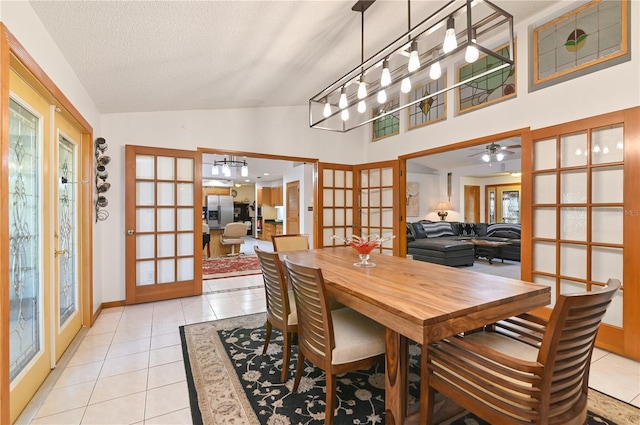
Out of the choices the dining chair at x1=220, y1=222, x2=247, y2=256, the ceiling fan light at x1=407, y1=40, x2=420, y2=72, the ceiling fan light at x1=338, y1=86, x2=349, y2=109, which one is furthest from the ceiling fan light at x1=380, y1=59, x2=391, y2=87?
the dining chair at x1=220, y1=222, x2=247, y2=256

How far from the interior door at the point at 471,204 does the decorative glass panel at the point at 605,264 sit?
6.88 metres

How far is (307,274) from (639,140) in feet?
8.91

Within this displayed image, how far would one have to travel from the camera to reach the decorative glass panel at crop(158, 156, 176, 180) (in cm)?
379

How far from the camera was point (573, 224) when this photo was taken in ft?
8.82

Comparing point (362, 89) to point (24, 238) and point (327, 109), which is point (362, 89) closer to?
point (327, 109)

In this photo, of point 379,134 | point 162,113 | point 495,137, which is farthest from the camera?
point 379,134

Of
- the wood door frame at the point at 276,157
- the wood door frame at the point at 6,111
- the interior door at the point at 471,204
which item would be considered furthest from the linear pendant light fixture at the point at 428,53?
the interior door at the point at 471,204

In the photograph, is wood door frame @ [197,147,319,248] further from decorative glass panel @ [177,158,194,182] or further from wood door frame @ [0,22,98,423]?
wood door frame @ [0,22,98,423]

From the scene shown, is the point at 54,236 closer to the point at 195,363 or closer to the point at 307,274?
the point at 195,363

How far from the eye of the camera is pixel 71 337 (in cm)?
258

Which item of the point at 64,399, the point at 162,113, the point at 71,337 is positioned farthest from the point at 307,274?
the point at 162,113

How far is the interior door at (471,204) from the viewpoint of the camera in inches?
360

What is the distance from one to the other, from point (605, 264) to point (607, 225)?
0.33 meters

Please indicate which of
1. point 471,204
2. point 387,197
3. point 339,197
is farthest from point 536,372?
point 471,204
